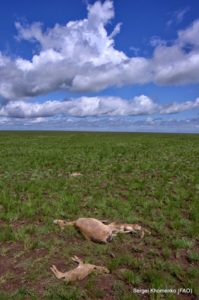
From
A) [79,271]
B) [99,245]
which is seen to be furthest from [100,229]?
[79,271]

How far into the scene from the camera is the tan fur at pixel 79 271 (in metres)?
6.50

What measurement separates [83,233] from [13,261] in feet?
6.94

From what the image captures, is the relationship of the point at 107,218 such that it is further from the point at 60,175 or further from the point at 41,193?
the point at 60,175

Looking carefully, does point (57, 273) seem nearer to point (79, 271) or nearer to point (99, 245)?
point (79, 271)

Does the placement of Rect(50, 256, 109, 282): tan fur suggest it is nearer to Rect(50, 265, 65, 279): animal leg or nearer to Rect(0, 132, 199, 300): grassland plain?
Rect(50, 265, 65, 279): animal leg

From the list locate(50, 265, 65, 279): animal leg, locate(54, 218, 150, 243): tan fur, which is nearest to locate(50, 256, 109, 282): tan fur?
locate(50, 265, 65, 279): animal leg

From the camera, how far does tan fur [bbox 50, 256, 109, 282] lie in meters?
6.50

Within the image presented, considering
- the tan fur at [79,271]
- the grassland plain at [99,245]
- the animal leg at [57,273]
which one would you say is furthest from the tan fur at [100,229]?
the animal leg at [57,273]

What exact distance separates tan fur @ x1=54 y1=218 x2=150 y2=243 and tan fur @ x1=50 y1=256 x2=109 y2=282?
1418mm

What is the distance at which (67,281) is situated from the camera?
6.38 metres

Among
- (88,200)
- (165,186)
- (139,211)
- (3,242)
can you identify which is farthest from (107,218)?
(165,186)

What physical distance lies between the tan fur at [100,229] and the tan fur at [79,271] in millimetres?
1418

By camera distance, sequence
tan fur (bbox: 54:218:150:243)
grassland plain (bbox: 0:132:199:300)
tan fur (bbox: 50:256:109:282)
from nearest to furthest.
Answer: grassland plain (bbox: 0:132:199:300) < tan fur (bbox: 50:256:109:282) < tan fur (bbox: 54:218:150:243)

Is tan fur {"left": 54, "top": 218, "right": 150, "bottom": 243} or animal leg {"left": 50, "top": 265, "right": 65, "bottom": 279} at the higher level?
tan fur {"left": 54, "top": 218, "right": 150, "bottom": 243}
